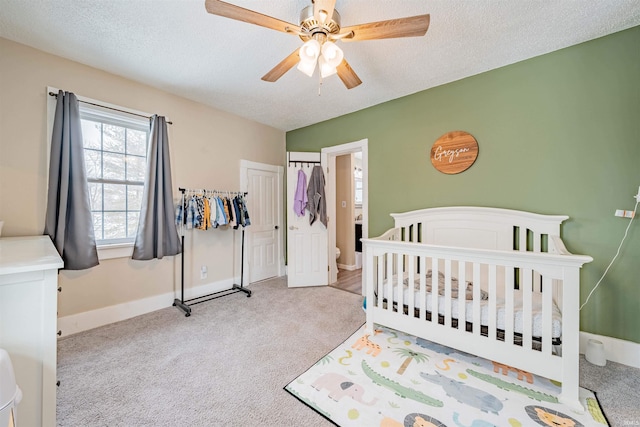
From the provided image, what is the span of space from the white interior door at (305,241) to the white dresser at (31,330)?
262cm

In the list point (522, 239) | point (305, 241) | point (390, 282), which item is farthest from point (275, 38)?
point (522, 239)

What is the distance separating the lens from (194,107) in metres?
3.08

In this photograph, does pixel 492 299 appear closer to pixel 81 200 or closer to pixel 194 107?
pixel 81 200

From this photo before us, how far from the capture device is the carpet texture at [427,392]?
1332 mm

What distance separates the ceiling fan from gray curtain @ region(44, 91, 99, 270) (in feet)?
6.02

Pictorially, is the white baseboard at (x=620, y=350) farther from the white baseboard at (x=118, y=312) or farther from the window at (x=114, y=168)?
the window at (x=114, y=168)

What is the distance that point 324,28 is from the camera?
1504 mm

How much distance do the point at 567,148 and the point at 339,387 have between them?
2.60 meters

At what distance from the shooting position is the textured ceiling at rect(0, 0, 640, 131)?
5.39 ft

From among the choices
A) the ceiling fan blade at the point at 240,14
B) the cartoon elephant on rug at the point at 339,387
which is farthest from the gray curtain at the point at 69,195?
the cartoon elephant on rug at the point at 339,387

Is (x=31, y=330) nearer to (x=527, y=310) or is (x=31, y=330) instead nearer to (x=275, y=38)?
(x=275, y=38)

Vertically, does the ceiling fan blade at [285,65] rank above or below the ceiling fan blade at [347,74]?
above

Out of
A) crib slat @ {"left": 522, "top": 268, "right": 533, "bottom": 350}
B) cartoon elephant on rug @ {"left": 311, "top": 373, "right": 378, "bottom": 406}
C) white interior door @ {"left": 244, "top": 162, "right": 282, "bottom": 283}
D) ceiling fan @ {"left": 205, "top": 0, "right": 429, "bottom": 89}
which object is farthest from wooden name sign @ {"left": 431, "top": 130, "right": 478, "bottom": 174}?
white interior door @ {"left": 244, "top": 162, "right": 282, "bottom": 283}

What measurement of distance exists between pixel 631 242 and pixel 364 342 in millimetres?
2156
